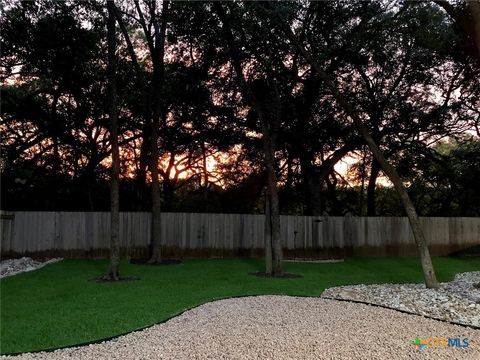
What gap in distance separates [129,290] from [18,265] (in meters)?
4.44

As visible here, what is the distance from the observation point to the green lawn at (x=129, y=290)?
532 cm

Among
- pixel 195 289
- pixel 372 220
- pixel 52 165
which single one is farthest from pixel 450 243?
pixel 52 165

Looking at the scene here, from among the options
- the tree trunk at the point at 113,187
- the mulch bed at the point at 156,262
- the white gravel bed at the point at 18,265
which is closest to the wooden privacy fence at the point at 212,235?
the white gravel bed at the point at 18,265

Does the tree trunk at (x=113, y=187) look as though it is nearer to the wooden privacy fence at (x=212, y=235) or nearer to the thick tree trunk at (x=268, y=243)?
the thick tree trunk at (x=268, y=243)

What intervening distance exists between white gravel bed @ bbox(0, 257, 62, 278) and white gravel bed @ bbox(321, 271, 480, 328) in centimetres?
704

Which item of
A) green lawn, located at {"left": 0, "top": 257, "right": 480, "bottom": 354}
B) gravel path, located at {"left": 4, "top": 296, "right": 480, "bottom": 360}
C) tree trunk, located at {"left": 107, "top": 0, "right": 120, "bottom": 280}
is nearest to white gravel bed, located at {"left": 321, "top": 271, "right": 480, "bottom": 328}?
green lawn, located at {"left": 0, "top": 257, "right": 480, "bottom": 354}

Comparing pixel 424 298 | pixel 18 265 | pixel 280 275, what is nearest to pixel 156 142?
pixel 18 265

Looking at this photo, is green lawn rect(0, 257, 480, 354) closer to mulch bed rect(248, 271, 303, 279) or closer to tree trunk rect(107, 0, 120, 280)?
mulch bed rect(248, 271, 303, 279)

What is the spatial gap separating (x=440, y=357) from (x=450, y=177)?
15.8m

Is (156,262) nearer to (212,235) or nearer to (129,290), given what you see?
(212,235)

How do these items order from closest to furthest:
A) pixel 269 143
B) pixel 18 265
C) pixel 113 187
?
pixel 113 187, pixel 269 143, pixel 18 265

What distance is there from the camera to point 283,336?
4945 mm

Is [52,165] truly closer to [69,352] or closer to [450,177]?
[69,352]

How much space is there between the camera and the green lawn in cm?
532
